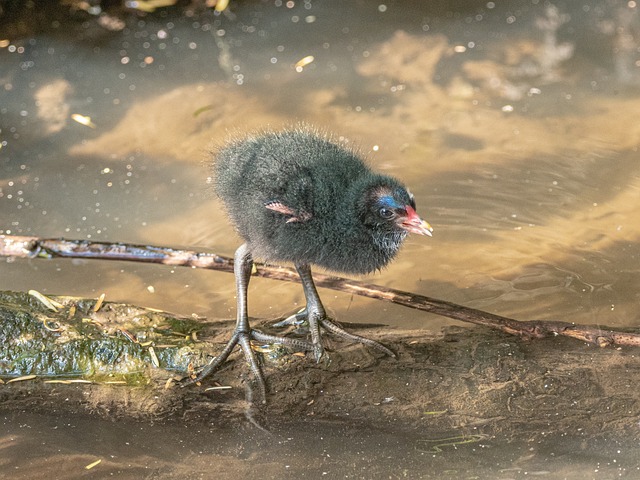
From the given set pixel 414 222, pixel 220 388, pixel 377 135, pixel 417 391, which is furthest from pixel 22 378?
pixel 377 135

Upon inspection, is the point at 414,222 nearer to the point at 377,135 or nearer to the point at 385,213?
the point at 385,213

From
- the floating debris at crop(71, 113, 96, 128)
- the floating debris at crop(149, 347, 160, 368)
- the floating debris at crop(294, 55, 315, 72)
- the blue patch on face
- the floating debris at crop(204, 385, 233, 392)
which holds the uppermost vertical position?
the floating debris at crop(294, 55, 315, 72)

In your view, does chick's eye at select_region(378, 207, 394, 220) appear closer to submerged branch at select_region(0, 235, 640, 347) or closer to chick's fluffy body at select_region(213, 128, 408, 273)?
chick's fluffy body at select_region(213, 128, 408, 273)

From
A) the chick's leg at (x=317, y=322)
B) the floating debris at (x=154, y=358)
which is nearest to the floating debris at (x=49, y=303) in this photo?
the floating debris at (x=154, y=358)

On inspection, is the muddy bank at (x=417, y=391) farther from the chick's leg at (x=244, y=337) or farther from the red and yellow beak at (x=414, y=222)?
the red and yellow beak at (x=414, y=222)

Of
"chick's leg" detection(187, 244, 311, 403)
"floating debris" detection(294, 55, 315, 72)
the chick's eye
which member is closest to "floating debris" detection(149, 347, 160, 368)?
"chick's leg" detection(187, 244, 311, 403)

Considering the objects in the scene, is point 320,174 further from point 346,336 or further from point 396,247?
point 346,336

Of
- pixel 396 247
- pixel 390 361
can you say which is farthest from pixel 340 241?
pixel 390 361
